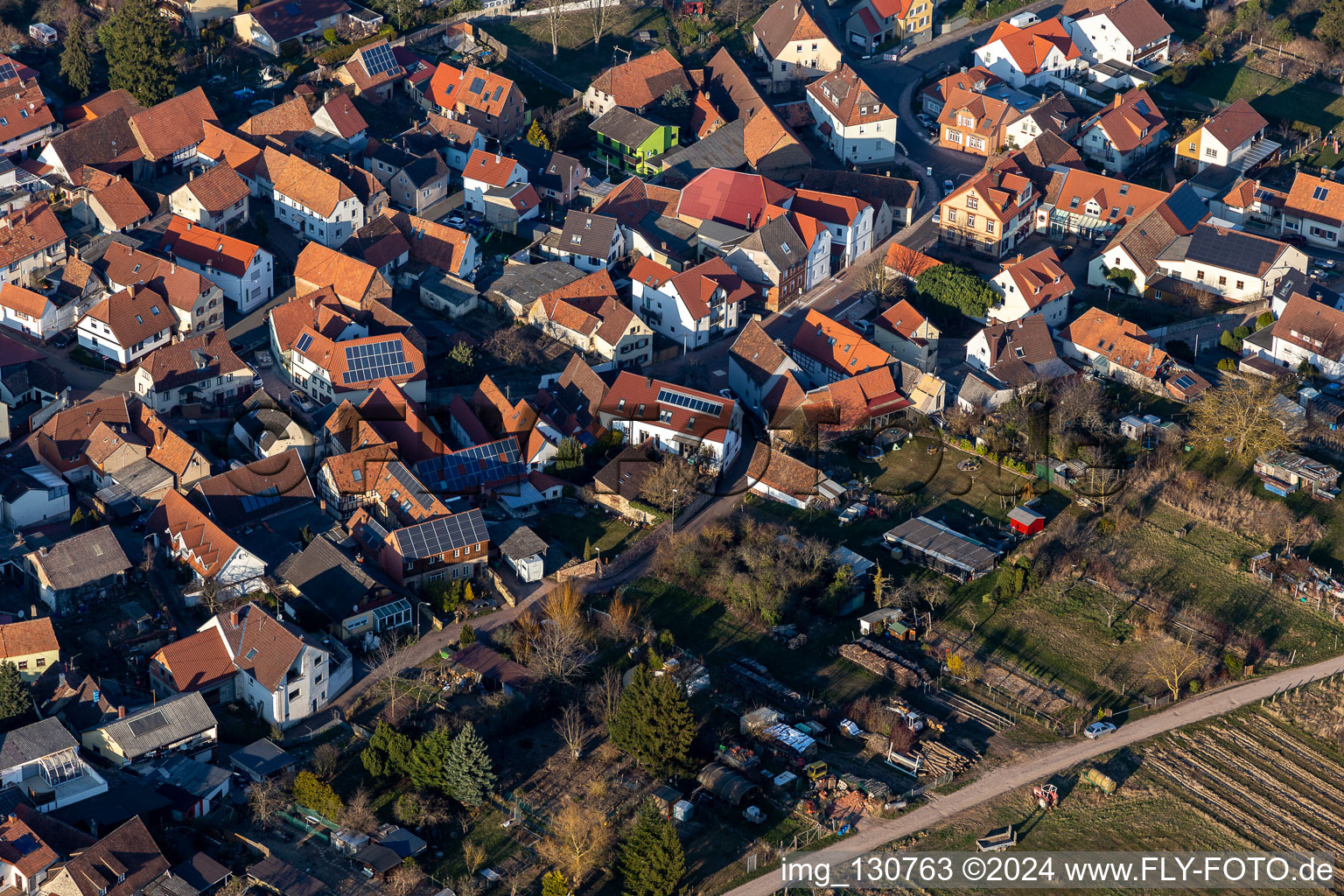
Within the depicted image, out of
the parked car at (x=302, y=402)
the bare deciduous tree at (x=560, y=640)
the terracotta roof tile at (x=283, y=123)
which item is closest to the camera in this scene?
the bare deciduous tree at (x=560, y=640)

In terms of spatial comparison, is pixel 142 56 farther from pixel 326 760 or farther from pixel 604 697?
pixel 604 697

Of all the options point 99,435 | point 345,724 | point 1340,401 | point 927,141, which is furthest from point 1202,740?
point 927,141

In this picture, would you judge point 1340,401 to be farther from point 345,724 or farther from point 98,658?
point 98,658

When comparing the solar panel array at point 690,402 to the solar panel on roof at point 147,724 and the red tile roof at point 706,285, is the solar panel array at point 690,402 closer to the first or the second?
the red tile roof at point 706,285

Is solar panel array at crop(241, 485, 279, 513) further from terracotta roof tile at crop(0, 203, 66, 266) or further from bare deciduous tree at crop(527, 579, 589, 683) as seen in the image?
terracotta roof tile at crop(0, 203, 66, 266)

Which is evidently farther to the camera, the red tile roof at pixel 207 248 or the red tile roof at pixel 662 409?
the red tile roof at pixel 207 248

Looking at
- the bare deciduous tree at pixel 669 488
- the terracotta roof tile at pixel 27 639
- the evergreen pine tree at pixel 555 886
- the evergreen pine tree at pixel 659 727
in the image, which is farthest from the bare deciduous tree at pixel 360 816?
the bare deciduous tree at pixel 669 488

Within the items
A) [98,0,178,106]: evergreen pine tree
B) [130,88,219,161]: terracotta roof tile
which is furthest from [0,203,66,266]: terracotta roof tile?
[98,0,178,106]: evergreen pine tree
